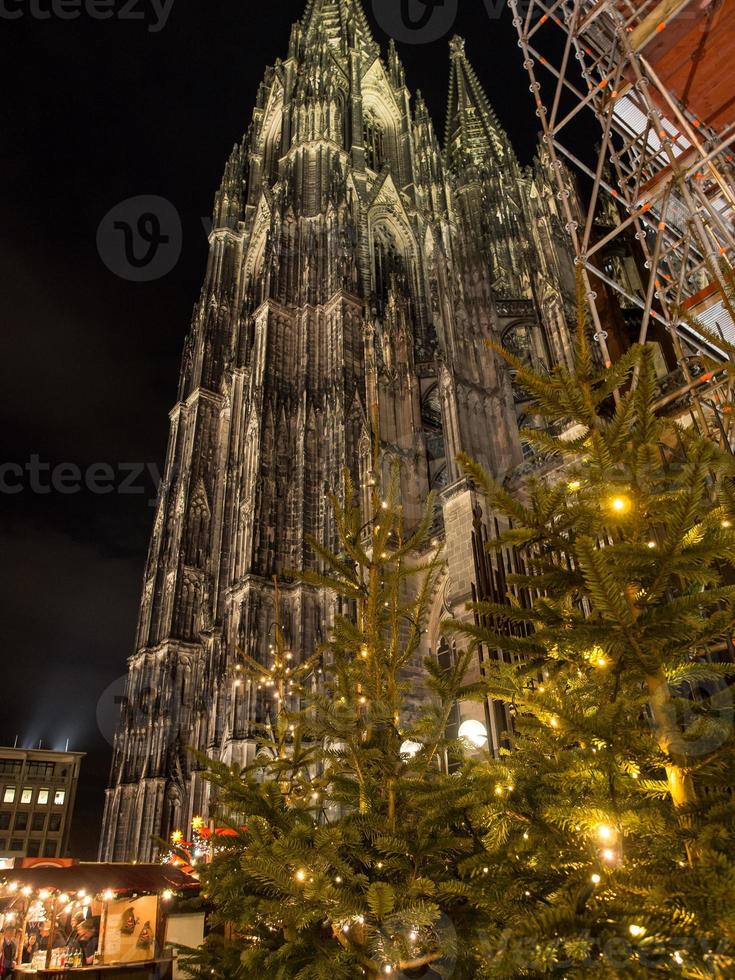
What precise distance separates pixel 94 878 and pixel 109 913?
0.51 meters

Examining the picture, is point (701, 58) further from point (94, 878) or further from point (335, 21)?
point (335, 21)

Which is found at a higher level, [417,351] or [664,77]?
[417,351]

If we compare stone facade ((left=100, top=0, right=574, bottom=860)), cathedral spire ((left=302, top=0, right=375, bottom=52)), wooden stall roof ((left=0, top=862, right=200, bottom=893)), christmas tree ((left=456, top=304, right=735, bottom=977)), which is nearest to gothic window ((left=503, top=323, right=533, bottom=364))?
stone facade ((left=100, top=0, right=574, bottom=860))

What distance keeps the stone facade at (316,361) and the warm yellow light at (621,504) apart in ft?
32.9

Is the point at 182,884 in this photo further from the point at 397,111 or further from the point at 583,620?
the point at 397,111

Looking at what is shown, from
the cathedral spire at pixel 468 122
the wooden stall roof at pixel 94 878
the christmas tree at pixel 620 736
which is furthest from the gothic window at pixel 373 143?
the christmas tree at pixel 620 736

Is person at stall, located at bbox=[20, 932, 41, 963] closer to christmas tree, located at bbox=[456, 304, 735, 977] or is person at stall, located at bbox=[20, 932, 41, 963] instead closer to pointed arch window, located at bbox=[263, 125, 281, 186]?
christmas tree, located at bbox=[456, 304, 735, 977]

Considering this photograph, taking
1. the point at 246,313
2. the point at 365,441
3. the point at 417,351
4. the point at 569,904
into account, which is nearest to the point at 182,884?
the point at 569,904

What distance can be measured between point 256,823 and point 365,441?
18.8m

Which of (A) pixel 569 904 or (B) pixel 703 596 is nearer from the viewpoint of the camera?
(A) pixel 569 904

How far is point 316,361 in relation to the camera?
25.2m

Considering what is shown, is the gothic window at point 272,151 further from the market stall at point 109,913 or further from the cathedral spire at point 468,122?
the market stall at point 109,913

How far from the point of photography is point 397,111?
37.3 metres

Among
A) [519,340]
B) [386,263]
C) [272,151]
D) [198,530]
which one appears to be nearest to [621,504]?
[519,340]
